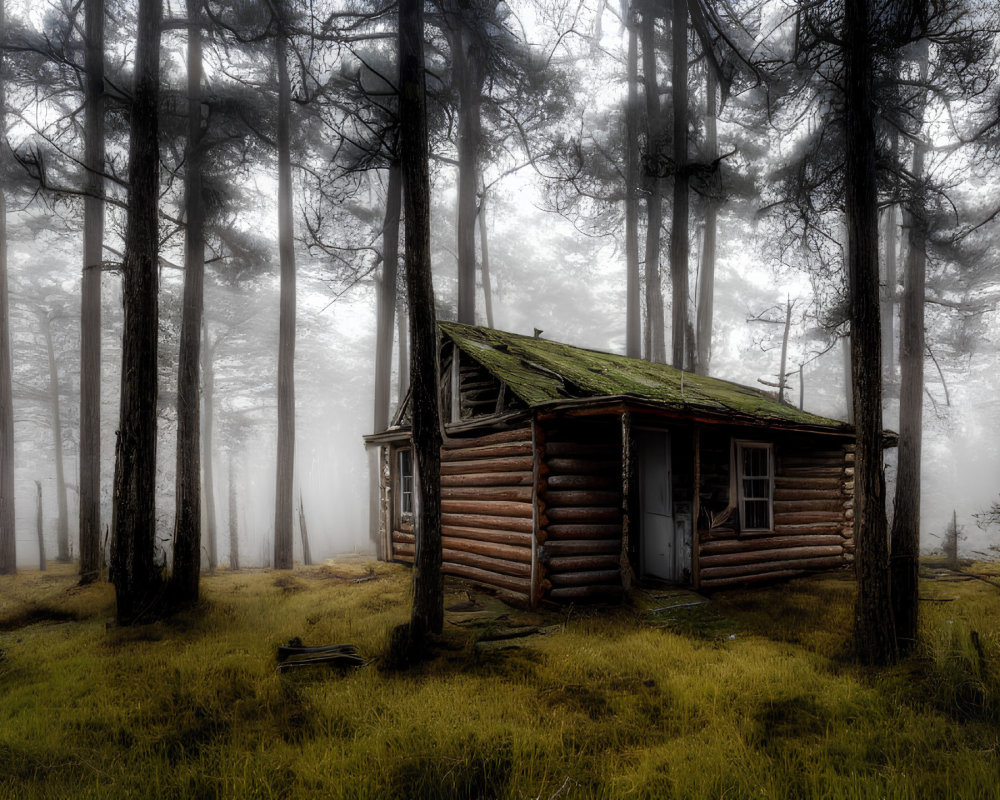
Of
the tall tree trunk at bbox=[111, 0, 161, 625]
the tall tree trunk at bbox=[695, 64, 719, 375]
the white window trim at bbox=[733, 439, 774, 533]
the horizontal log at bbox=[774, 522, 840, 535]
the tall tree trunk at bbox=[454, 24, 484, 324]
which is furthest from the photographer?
the tall tree trunk at bbox=[695, 64, 719, 375]

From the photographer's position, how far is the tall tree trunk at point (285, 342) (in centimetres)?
1465

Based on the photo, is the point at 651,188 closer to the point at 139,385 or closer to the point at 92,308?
the point at 139,385

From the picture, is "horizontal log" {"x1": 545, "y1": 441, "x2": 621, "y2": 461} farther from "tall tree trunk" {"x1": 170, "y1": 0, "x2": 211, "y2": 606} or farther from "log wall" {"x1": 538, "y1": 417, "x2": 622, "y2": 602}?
"tall tree trunk" {"x1": 170, "y1": 0, "x2": 211, "y2": 606}

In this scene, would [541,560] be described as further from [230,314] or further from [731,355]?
[731,355]

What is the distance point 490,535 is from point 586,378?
3.57 meters

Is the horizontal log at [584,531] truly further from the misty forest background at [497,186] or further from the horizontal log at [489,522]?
the misty forest background at [497,186]

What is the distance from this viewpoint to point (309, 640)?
7.44 metres

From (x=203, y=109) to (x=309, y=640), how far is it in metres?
13.9

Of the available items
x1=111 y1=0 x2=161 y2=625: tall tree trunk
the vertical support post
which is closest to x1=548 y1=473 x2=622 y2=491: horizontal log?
the vertical support post

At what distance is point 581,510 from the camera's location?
9.67 meters

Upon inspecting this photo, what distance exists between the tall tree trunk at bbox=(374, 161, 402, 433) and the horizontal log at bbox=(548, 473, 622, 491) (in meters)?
8.57

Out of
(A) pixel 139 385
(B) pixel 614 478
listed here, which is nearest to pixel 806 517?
(B) pixel 614 478

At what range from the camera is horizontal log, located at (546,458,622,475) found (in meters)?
9.51

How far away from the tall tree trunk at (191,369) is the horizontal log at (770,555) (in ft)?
30.2
